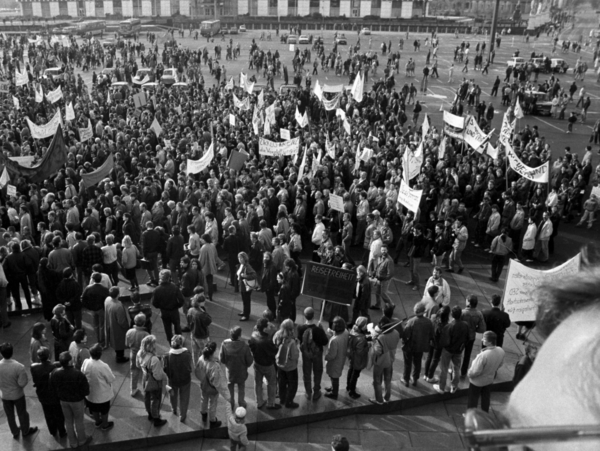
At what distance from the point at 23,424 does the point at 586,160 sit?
17613 millimetres

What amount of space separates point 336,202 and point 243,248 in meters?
2.77

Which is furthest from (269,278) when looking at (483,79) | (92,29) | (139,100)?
(92,29)

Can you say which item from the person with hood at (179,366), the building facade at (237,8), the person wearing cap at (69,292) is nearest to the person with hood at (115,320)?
the person wearing cap at (69,292)

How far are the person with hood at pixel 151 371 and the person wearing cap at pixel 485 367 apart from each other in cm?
404

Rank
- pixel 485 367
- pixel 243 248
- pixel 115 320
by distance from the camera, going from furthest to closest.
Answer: pixel 243 248 < pixel 115 320 < pixel 485 367

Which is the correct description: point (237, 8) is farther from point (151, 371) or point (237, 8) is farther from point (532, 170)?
point (151, 371)

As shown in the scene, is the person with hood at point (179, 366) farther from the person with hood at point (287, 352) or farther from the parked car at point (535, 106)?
the parked car at point (535, 106)

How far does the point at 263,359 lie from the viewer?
7.67 metres

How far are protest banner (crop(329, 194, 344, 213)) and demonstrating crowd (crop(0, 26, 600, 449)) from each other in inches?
14.1

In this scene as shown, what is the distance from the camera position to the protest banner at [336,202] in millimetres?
13453

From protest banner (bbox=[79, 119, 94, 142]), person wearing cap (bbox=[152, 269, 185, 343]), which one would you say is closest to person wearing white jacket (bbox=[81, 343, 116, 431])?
person wearing cap (bbox=[152, 269, 185, 343])

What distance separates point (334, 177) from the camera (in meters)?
16.3

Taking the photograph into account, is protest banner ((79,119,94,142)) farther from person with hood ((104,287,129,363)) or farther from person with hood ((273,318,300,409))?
person with hood ((273,318,300,409))

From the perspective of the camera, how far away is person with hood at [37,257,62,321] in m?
9.91
